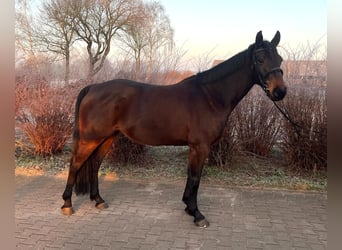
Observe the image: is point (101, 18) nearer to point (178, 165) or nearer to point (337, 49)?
point (178, 165)

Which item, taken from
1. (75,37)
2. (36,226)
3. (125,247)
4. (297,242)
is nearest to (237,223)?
(297,242)

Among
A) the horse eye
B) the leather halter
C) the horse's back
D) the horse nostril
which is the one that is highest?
the horse eye

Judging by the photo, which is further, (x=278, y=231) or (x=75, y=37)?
(x=75, y=37)

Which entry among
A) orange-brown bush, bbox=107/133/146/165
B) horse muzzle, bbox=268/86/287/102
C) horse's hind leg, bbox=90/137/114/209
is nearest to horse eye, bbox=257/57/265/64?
horse muzzle, bbox=268/86/287/102

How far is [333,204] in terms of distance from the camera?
3.23 ft

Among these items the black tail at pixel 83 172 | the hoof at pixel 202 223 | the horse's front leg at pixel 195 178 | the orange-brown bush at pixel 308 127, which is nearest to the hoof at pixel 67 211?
the black tail at pixel 83 172

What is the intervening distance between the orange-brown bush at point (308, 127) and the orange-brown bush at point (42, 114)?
14.0 feet

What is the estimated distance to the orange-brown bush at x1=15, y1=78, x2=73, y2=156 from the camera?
5.42 meters

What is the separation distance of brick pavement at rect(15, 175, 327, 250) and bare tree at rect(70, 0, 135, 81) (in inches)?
538

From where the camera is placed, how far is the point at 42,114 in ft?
17.9

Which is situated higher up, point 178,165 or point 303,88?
point 303,88

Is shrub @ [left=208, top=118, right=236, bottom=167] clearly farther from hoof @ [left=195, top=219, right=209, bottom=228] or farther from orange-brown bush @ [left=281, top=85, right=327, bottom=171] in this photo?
hoof @ [left=195, top=219, right=209, bottom=228]

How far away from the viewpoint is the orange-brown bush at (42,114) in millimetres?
5418

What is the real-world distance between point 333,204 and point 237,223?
241 cm
